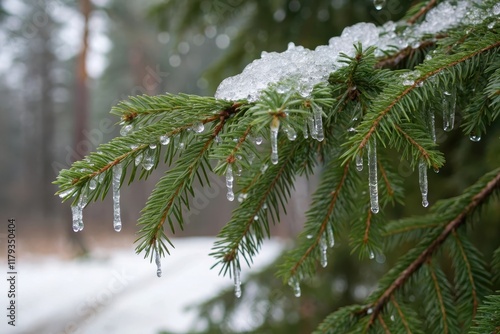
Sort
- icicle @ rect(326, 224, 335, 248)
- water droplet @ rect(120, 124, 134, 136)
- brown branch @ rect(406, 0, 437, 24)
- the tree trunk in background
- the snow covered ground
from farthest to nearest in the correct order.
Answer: the tree trunk in background < the snow covered ground < brown branch @ rect(406, 0, 437, 24) < icicle @ rect(326, 224, 335, 248) < water droplet @ rect(120, 124, 134, 136)

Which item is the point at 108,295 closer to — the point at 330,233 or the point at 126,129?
the point at 330,233

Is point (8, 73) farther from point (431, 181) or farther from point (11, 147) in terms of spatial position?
point (431, 181)

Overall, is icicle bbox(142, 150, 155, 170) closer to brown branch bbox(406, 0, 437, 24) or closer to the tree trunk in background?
brown branch bbox(406, 0, 437, 24)

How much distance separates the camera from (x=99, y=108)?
71.7 feet

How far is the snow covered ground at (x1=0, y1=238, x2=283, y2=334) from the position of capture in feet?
23.4

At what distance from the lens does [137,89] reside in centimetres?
409

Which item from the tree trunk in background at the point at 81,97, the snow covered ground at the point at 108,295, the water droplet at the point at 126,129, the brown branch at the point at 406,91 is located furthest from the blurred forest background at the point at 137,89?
the snow covered ground at the point at 108,295

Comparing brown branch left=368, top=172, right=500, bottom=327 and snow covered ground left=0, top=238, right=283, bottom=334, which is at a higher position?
brown branch left=368, top=172, right=500, bottom=327

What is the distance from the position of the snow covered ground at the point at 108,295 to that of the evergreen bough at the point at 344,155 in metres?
4.84

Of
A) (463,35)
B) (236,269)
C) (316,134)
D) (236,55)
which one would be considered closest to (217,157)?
(316,134)

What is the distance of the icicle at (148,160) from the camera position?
0.81 m

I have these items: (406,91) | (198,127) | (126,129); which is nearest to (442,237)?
(406,91)

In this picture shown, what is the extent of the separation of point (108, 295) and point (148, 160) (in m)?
8.92

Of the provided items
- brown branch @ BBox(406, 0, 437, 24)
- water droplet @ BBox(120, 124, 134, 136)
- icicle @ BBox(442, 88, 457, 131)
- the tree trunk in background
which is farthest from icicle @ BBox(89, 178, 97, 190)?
the tree trunk in background
